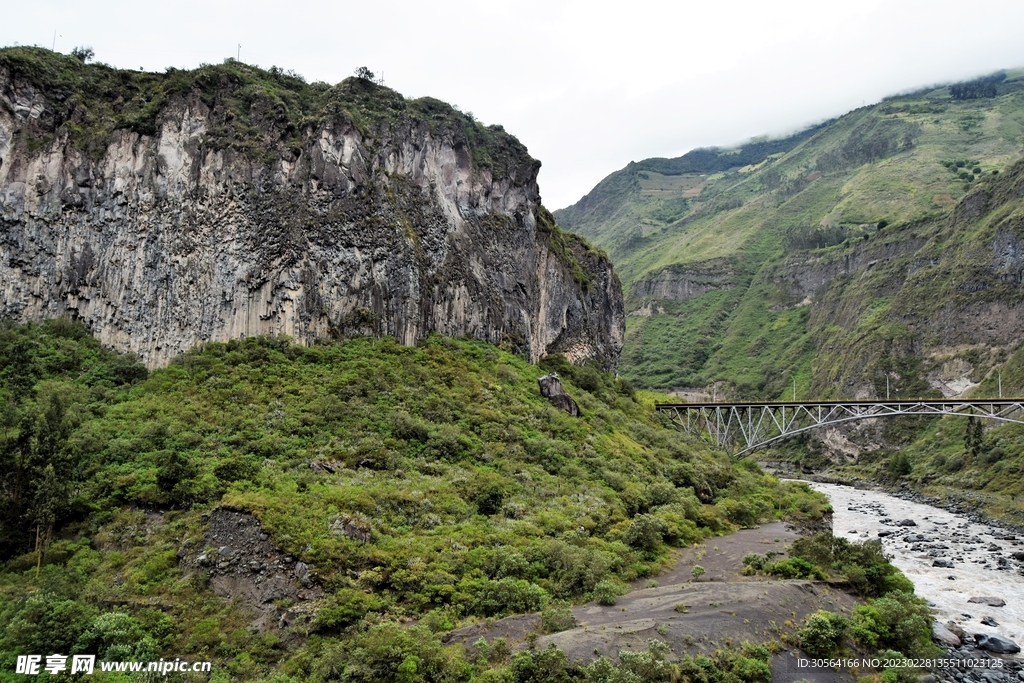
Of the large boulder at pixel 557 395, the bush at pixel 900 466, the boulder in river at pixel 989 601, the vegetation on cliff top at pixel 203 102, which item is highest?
the vegetation on cliff top at pixel 203 102

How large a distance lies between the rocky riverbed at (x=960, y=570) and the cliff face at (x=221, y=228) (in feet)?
114

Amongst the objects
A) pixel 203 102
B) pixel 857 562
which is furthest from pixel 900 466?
pixel 203 102

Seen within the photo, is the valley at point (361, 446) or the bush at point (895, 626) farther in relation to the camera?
the bush at point (895, 626)

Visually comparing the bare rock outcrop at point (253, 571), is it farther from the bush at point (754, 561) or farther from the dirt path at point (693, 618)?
the bush at point (754, 561)

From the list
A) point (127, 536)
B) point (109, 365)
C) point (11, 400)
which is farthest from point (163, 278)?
point (127, 536)

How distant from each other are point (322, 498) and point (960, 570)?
1448 inches

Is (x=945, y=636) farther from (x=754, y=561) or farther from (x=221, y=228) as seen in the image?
(x=221, y=228)

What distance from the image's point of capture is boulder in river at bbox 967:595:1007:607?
29.3m

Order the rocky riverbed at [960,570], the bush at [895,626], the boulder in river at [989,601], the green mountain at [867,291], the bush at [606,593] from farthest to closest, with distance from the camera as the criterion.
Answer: the green mountain at [867,291] → the boulder in river at [989,601] → the rocky riverbed at [960,570] → the bush at [606,593] → the bush at [895,626]

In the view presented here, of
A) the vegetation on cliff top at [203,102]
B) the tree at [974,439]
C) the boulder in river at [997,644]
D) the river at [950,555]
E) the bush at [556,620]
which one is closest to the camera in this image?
the bush at [556,620]

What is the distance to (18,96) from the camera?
42.4m

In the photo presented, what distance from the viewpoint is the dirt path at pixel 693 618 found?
19.5 meters

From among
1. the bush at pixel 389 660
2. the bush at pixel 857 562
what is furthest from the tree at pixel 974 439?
the bush at pixel 389 660

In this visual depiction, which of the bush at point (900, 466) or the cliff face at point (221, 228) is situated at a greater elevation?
the cliff face at point (221, 228)
